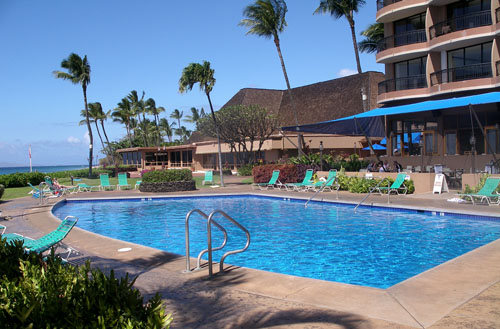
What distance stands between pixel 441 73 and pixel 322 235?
16.8m

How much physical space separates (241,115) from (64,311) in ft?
106

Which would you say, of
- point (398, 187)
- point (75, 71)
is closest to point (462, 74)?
point (398, 187)

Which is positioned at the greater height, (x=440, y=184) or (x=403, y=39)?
(x=403, y=39)

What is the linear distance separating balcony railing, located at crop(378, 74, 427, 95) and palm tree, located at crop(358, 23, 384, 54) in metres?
10.5

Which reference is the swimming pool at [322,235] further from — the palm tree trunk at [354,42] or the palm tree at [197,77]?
the palm tree trunk at [354,42]

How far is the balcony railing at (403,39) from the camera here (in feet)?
81.7

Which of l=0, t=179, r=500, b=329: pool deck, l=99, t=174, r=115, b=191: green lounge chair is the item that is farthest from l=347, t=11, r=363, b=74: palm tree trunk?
l=0, t=179, r=500, b=329: pool deck

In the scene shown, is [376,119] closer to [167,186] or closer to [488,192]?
[488,192]

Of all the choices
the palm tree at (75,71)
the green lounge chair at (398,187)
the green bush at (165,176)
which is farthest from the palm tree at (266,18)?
the palm tree at (75,71)

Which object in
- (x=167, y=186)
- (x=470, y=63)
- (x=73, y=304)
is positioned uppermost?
(x=470, y=63)

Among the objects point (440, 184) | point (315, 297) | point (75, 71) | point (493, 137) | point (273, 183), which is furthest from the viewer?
point (75, 71)

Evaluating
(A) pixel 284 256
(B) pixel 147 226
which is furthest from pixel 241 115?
(A) pixel 284 256

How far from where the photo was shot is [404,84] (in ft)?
84.6

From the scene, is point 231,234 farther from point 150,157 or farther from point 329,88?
point 150,157
